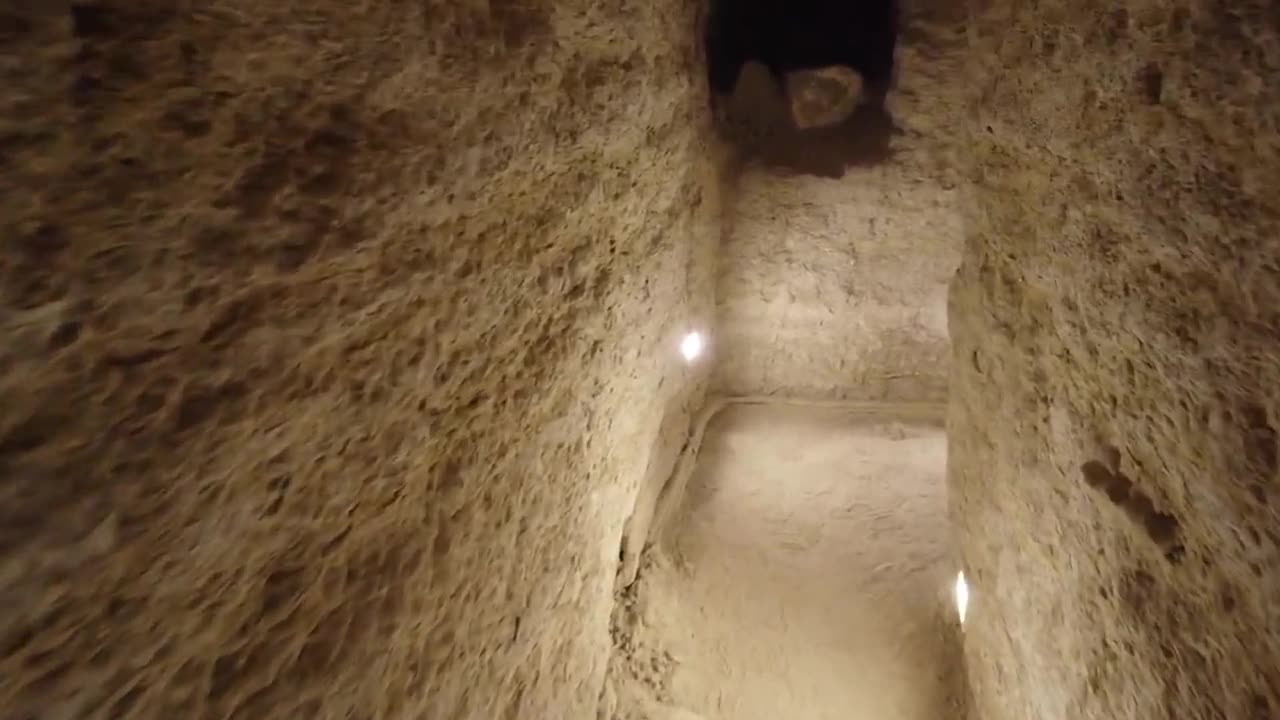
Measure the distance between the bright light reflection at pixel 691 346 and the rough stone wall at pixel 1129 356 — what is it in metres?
1.83

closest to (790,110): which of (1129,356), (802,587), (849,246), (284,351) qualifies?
(849,246)

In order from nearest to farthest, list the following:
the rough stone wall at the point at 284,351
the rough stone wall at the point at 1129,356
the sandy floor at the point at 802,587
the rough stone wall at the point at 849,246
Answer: the rough stone wall at the point at 284,351, the rough stone wall at the point at 1129,356, the sandy floor at the point at 802,587, the rough stone wall at the point at 849,246

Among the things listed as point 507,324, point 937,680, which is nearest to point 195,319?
point 507,324

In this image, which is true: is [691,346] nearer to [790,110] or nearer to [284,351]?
[790,110]

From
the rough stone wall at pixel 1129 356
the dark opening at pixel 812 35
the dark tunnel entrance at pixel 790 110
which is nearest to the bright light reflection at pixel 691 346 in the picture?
the dark tunnel entrance at pixel 790 110

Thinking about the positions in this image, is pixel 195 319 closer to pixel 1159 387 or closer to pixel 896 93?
pixel 1159 387

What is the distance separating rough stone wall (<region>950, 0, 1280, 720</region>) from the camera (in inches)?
38.4

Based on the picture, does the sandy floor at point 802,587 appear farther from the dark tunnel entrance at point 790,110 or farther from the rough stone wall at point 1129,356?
the dark tunnel entrance at point 790,110

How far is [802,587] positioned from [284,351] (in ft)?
9.17

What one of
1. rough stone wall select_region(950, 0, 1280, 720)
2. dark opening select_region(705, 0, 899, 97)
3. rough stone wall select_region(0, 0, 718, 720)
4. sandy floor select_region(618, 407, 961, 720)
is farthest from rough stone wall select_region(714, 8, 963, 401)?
rough stone wall select_region(0, 0, 718, 720)

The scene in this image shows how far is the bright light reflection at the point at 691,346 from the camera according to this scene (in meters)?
3.83

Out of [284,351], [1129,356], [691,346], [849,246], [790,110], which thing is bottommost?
[691,346]

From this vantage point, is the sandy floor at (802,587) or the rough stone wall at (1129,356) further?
the sandy floor at (802,587)

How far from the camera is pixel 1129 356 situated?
1310 mm
